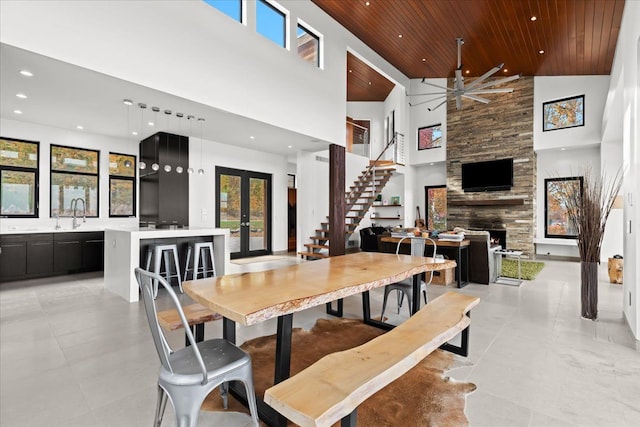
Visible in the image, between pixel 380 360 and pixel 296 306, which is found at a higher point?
pixel 296 306

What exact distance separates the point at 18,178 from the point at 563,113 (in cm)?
1293

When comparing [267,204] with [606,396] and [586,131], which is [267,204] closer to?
[606,396]

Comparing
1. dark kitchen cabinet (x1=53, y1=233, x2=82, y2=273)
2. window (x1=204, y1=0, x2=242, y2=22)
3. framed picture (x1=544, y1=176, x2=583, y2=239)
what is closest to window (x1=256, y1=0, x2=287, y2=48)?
window (x1=204, y1=0, x2=242, y2=22)

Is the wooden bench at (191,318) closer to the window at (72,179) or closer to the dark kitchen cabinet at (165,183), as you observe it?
the dark kitchen cabinet at (165,183)

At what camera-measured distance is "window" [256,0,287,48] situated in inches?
228

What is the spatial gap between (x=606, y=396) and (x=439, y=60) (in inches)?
356

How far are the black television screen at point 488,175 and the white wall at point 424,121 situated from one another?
105 cm

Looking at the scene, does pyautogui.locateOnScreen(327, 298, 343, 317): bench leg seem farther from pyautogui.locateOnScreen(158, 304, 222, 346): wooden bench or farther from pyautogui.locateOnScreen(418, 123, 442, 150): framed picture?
pyautogui.locateOnScreen(418, 123, 442, 150): framed picture

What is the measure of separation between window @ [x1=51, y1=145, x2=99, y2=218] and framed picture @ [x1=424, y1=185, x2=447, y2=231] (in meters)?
10.1

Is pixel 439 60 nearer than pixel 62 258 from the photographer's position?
No

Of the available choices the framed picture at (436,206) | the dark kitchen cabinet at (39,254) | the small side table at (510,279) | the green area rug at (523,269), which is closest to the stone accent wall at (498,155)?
the framed picture at (436,206)

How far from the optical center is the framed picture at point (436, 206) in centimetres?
1106

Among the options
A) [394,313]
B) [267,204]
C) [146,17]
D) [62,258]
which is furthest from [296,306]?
[267,204]

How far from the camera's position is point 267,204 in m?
9.21
